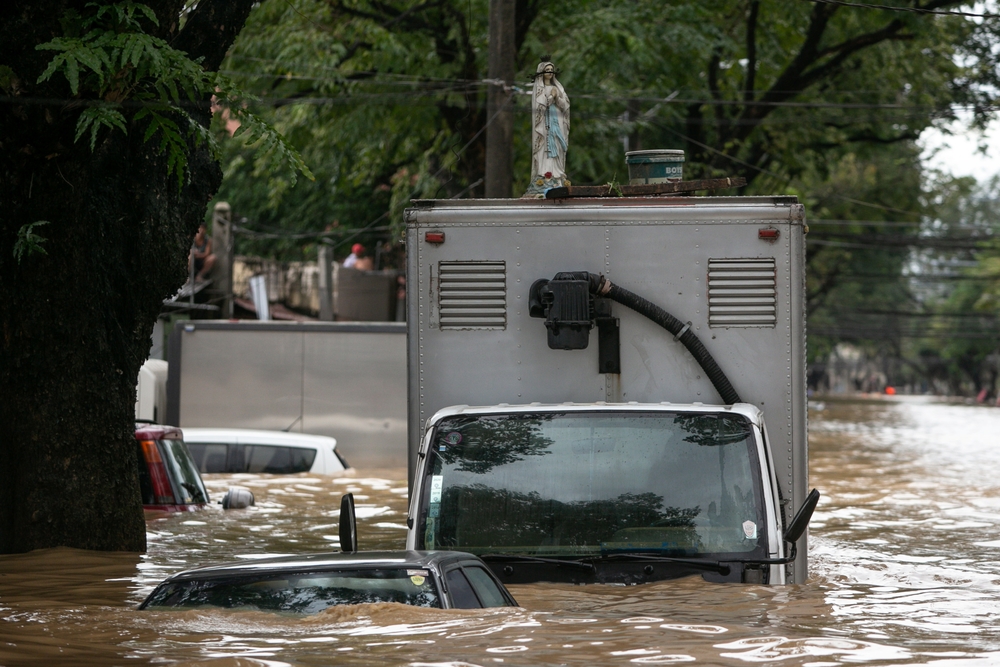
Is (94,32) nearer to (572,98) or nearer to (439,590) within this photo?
(439,590)

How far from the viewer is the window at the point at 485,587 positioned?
6418mm

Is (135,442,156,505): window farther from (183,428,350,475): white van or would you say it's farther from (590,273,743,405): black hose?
(590,273,743,405): black hose

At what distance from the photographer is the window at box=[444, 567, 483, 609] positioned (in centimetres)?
606

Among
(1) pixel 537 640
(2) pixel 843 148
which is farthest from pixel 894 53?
(1) pixel 537 640

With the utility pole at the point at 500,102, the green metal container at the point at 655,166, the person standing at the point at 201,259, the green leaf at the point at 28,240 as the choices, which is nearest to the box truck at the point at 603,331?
the green metal container at the point at 655,166

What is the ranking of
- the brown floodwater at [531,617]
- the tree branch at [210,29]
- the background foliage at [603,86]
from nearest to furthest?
the brown floodwater at [531,617] < the tree branch at [210,29] < the background foliage at [603,86]

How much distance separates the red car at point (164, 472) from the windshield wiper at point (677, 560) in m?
6.22

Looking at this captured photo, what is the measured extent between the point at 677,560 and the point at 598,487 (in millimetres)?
572

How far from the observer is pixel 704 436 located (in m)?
7.64

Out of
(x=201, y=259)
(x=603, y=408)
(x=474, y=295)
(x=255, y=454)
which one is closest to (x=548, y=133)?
(x=474, y=295)

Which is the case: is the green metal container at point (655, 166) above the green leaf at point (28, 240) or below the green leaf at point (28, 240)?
above

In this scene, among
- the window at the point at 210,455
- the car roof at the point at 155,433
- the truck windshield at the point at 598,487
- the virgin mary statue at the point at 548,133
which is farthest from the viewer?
the window at the point at 210,455

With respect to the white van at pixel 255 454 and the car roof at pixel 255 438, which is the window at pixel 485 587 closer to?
the white van at pixel 255 454

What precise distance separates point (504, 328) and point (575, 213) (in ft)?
2.57
